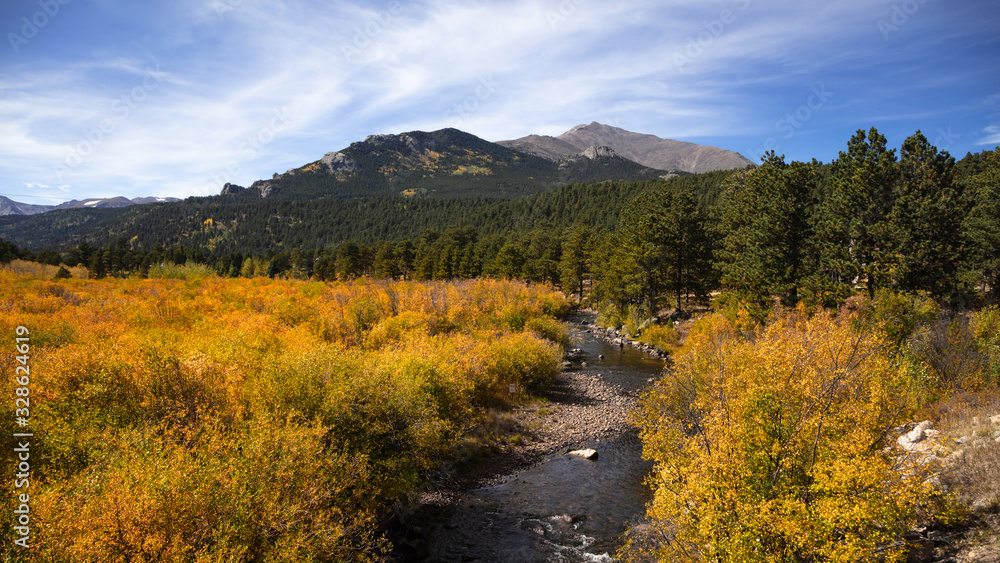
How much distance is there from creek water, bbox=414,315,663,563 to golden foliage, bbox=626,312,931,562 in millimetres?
2579

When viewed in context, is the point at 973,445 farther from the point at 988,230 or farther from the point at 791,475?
the point at 988,230

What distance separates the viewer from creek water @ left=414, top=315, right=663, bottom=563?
594 inches

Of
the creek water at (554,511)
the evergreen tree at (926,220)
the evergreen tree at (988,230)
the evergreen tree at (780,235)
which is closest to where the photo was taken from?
the creek water at (554,511)

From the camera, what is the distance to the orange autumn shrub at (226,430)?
895 centimetres

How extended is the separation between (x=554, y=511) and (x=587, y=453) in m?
5.11

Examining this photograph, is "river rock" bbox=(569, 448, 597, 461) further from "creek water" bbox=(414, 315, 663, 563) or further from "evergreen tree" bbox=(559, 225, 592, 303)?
"evergreen tree" bbox=(559, 225, 592, 303)

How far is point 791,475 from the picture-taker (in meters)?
11.6

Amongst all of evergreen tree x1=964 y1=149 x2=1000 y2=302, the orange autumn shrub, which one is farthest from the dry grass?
evergreen tree x1=964 y1=149 x2=1000 y2=302

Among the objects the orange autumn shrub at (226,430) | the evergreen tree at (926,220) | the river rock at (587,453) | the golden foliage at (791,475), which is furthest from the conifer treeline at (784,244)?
the orange autumn shrub at (226,430)

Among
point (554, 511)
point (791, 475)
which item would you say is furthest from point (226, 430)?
point (791, 475)

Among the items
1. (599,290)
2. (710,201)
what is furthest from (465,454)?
(710,201)

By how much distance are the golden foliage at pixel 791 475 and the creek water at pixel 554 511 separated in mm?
2579

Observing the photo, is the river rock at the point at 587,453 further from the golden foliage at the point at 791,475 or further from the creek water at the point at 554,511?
the golden foliage at the point at 791,475

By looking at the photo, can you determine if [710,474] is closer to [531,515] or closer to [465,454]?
[531,515]
